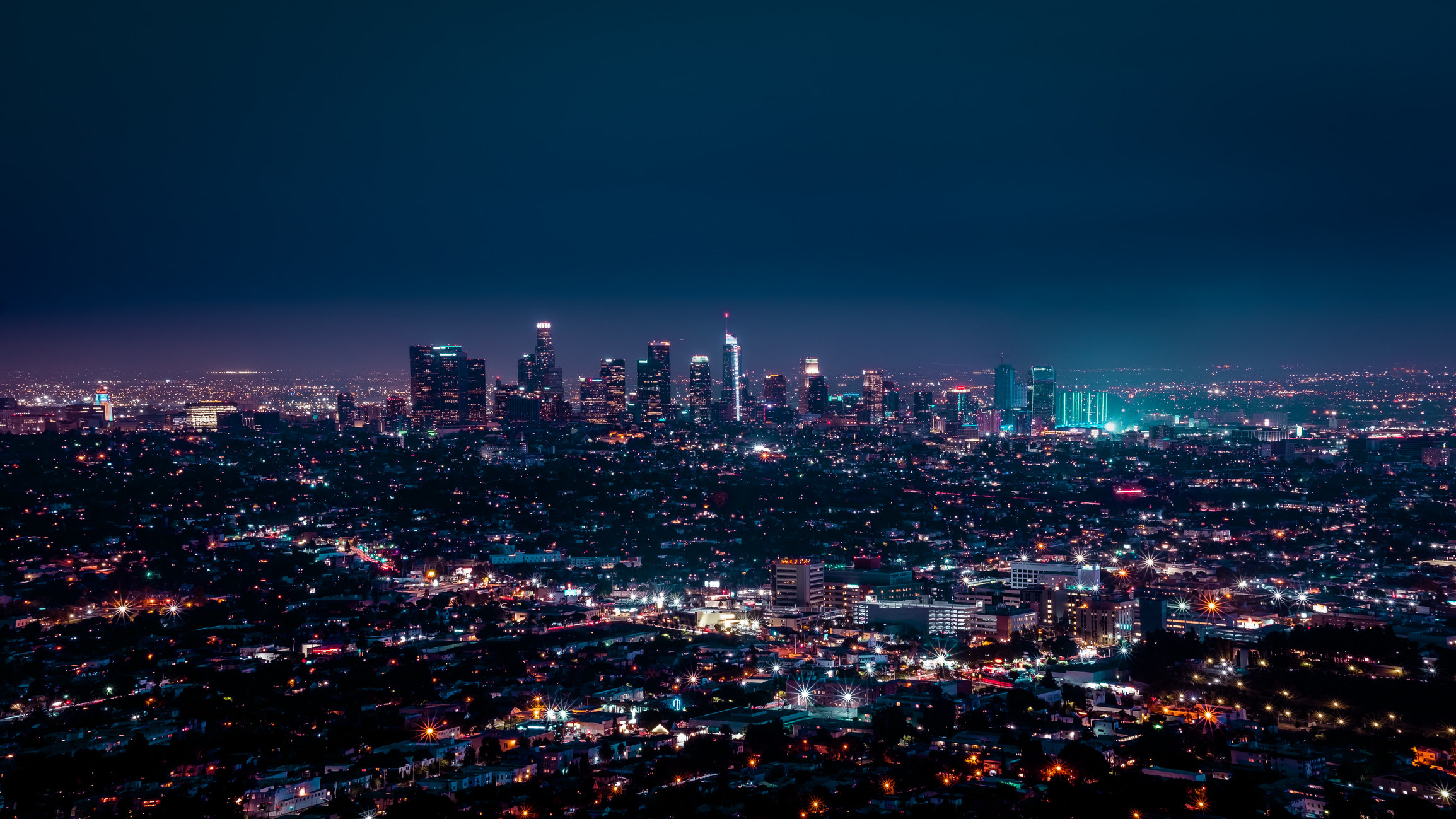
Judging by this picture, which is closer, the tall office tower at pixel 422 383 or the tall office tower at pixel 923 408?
the tall office tower at pixel 422 383

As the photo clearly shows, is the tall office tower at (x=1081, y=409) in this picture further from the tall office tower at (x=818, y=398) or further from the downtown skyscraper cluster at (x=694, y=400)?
the tall office tower at (x=818, y=398)

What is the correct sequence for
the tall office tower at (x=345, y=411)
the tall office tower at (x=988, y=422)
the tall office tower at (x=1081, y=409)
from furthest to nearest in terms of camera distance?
the tall office tower at (x=1081, y=409)
the tall office tower at (x=988, y=422)
the tall office tower at (x=345, y=411)

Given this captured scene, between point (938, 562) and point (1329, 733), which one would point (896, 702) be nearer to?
point (1329, 733)

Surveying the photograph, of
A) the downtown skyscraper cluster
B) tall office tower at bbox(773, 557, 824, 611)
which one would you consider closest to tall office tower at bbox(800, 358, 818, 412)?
the downtown skyscraper cluster

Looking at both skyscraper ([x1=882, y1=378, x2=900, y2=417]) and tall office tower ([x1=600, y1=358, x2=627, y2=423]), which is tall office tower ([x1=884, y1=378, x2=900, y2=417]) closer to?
skyscraper ([x1=882, y1=378, x2=900, y2=417])

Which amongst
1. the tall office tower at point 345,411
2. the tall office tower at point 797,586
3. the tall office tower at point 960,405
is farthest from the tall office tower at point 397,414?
the tall office tower at point 797,586

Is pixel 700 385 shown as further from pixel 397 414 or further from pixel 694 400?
pixel 397 414

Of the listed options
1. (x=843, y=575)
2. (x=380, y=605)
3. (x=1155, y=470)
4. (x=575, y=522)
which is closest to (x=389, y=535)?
(x=575, y=522)

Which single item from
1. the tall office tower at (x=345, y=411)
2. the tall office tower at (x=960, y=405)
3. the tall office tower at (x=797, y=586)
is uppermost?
the tall office tower at (x=345, y=411)
